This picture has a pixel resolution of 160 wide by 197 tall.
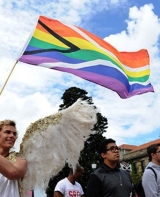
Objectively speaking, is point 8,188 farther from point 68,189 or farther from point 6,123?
point 68,189

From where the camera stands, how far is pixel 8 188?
277 cm

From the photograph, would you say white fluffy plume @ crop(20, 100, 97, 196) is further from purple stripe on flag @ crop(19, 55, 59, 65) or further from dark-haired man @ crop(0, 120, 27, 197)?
purple stripe on flag @ crop(19, 55, 59, 65)

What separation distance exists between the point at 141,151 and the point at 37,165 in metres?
57.8

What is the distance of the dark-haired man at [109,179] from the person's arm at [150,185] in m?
0.23

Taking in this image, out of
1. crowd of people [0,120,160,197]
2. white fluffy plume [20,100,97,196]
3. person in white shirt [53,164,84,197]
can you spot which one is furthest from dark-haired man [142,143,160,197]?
person in white shirt [53,164,84,197]

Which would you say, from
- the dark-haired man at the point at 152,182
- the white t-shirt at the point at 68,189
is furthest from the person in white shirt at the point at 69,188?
the dark-haired man at the point at 152,182

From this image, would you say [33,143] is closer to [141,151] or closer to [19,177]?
[19,177]

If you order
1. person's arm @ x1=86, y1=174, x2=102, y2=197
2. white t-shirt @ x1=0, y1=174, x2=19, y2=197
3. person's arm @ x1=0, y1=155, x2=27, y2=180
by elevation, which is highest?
person's arm @ x1=86, y1=174, x2=102, y2=197

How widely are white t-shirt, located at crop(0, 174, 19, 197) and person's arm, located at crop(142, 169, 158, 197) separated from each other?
5.87ft

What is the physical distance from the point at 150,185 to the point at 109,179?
583mm

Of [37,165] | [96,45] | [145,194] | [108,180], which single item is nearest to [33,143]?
[37,165]

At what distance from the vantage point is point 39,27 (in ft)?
16.1

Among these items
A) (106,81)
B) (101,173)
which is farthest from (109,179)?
(106,81)

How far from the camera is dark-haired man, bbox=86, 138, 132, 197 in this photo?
369 centimetres
